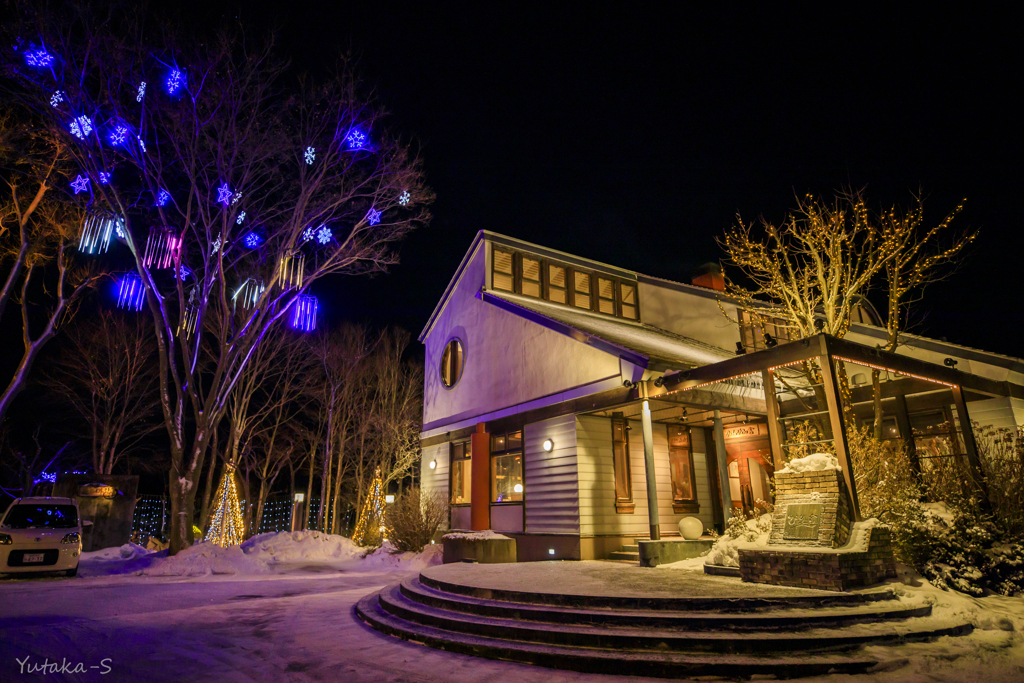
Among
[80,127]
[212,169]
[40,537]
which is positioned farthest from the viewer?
[212,169]

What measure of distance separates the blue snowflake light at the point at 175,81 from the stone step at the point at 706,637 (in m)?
13.0

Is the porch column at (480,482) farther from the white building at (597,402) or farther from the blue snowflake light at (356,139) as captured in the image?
the blue snowflake light at (356,139)

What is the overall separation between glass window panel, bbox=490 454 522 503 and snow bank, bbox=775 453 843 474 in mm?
7065

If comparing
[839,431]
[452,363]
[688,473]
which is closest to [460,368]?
[452,363]

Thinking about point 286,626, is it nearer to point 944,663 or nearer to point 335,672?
point 335,672

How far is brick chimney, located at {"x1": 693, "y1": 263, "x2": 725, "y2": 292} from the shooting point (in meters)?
19.1

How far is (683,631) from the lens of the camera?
509cm

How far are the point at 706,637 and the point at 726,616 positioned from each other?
1.48 feet

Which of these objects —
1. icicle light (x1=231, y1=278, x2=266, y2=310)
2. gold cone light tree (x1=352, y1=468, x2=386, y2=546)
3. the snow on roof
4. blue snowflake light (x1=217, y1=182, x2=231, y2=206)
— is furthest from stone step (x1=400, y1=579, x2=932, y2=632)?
gold cone light tree (x1=352, y1=468, x2=386, y2=546)

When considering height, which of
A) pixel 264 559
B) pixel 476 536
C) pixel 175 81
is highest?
pixel 175 81

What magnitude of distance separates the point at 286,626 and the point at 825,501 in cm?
701

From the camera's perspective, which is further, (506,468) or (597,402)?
(506,468)

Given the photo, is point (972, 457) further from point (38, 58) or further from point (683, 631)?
point (38, 58)

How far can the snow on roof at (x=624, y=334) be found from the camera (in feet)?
37.1
